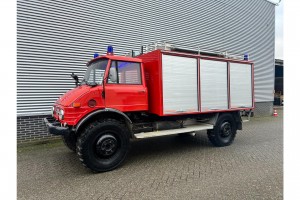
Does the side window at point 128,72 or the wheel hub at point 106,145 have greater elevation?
the side window at point 128,72

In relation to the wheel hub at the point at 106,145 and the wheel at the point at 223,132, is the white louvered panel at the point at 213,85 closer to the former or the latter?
the wheel at the point at 223,132

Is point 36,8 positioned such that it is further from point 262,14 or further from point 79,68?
point 262,14

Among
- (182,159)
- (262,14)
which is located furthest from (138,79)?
(262,14)

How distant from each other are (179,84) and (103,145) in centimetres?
266

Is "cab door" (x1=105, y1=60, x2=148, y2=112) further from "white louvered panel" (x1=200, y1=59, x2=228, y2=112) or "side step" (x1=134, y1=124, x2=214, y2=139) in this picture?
"white louvered panel" (x1=200, y1=59, x2=228, y2=112)

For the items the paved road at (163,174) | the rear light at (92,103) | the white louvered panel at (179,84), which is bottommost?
the paved road at (163,174)

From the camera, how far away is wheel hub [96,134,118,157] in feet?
15.4

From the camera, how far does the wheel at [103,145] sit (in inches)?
178

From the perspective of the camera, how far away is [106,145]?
480 cm

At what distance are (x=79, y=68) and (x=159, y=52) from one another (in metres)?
4.39

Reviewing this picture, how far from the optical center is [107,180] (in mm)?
4324

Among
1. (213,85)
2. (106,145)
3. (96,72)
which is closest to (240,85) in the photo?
(213,85)

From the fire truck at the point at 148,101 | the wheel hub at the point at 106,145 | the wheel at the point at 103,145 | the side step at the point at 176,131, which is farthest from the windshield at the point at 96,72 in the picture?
the side step at the point at 176,131

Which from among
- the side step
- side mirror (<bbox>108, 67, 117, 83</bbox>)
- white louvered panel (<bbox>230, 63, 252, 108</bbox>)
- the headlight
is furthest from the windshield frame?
white louvered panel (<bbox>230, 63, 252, 108</bbox>)
